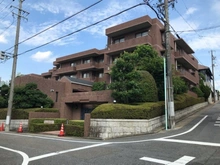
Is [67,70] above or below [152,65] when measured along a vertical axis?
above

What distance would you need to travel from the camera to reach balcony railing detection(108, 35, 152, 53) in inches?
1014

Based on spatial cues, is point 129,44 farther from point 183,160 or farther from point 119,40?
point 183,160

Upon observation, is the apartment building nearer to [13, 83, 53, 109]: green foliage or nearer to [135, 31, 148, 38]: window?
[135, 31, 148, 38]: window

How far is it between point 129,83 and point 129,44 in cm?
1290

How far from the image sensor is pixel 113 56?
100 ft

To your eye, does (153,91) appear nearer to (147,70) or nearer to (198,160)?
(147,70)

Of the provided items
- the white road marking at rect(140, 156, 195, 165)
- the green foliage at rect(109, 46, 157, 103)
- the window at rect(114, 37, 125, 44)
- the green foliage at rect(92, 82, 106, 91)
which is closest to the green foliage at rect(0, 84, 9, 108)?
the green foliage at rect(92, 82, 106, 91)

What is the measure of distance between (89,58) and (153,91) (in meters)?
21.4

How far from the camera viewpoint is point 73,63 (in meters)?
39.2

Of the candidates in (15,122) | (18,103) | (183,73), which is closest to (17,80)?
(18,103)

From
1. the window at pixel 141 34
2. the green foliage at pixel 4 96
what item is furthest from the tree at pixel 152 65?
the green foliage at pixel 4 96

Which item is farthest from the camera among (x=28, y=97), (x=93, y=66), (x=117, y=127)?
(x=93, y=66)

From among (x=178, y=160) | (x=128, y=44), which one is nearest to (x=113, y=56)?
(x=128, y=44)

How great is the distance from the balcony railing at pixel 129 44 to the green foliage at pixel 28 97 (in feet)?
38.8
